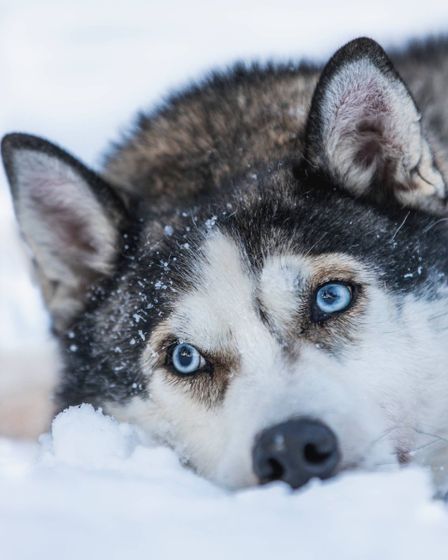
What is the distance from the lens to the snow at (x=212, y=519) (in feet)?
5.82

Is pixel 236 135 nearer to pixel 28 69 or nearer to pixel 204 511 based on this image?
pixel 204 511

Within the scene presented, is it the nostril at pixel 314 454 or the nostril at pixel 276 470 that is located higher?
the nostril at pixel 314 454

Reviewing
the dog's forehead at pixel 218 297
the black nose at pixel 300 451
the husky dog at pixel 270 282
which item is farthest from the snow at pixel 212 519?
the dog's forehead at pixel 218 297

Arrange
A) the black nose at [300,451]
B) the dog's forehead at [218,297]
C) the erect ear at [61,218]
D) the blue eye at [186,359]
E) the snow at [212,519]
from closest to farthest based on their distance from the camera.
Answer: the snow at [212,519] < the black nose at [300,451] < the dog's forehead at [218,297] < the blue eye at [186,359] < the erect ear at [61,218]

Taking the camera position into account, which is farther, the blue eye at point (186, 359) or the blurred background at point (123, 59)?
the blurred background at point (123, 59)

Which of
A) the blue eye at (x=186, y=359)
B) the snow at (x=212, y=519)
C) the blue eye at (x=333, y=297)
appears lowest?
the snow at (x=212, y=519)

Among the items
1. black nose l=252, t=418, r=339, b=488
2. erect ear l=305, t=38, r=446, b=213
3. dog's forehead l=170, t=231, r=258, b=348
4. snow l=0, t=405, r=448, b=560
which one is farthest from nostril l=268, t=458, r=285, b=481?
erect ear l=305, t=38, r=446, b=213

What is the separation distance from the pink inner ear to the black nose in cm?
124

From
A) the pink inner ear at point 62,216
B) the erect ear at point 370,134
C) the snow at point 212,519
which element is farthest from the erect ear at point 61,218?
the snow at point 212,519

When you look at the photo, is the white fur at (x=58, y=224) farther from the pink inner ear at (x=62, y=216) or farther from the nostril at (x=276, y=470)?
the nostril at (x=276, y=470)

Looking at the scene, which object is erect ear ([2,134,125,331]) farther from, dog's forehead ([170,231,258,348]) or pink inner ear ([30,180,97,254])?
dog's forehead ([170,231,258,348])

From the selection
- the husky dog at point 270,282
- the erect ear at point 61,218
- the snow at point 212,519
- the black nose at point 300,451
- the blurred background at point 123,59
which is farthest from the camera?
the blurred background at point 123,59

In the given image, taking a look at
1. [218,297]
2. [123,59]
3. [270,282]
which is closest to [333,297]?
[270,282]

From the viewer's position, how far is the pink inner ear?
2.96m
